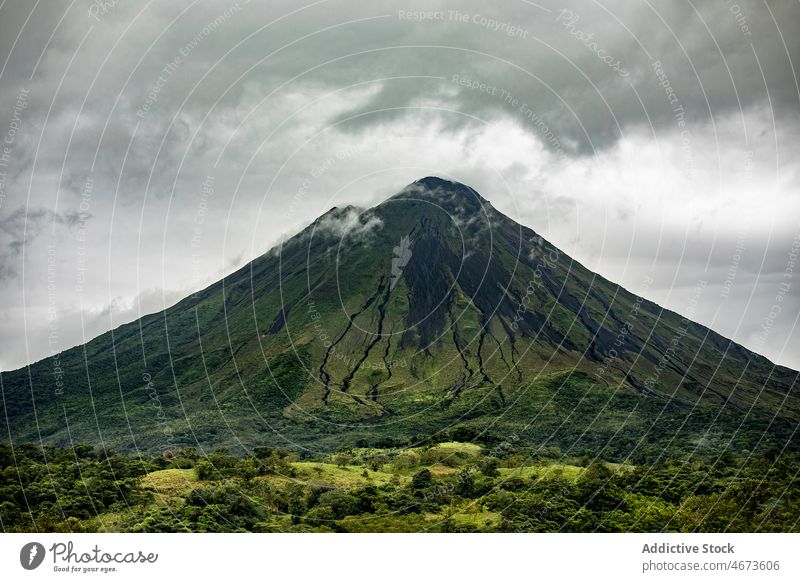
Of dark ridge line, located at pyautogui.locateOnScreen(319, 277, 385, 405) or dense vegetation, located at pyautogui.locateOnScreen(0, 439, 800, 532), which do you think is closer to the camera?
dense vegetation, located at pyautogui.locateOnScreen(0, 439, 800, 532)

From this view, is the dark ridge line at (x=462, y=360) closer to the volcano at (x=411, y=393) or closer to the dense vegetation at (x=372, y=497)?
the volcano at (x=411, y=393)

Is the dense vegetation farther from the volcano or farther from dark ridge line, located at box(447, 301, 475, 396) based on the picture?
dark ridge line, located at box(447, 301, 475, 396)

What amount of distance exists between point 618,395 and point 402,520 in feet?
381

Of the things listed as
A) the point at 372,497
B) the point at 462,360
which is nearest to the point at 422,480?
the point at 372,497

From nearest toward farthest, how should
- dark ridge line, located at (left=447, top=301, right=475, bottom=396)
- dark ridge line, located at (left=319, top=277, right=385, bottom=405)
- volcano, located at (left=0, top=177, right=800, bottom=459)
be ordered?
volcano, located at (left=0, top=177, right=800, bottom=459), dark ridge line, located at (left=447, top=301, right=475, bottom=396), dark ridge line, located at (left=319, top=277, right=385, bottom=405)

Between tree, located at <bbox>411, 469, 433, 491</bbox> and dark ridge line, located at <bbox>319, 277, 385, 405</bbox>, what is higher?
dark ridge line, located at <bbox>319, 277, 385, 405</bbox>

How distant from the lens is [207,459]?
6975 centimetres
